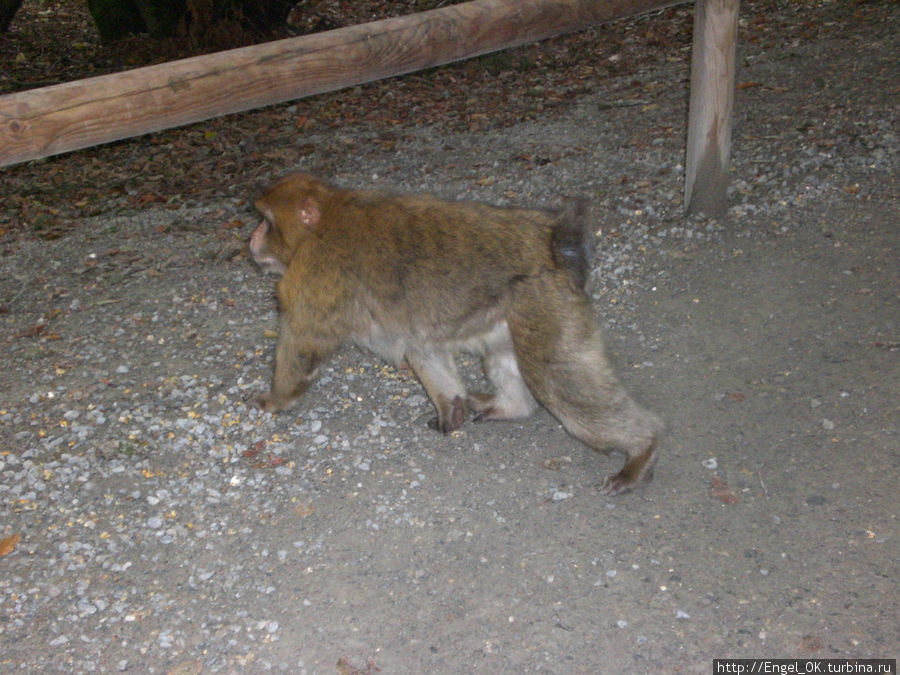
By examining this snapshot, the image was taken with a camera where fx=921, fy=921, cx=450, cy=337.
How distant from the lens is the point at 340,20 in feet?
37.2

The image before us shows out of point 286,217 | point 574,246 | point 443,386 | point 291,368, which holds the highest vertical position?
point 286,217

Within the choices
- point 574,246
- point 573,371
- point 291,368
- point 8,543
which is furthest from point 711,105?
point 8,543

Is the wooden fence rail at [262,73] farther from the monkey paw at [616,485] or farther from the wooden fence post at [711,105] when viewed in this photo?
the monkey paw at [616,485]

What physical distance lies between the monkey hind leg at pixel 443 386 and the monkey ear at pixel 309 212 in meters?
0.72

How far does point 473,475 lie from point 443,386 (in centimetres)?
45

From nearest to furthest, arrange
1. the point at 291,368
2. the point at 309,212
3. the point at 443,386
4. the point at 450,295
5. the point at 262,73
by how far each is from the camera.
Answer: the point at 450,295 → the point at 309,212 → the point at 291,368 → the point at 443,386 → the point at 262,73

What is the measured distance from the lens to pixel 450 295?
3.53m

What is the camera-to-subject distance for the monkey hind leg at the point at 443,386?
4.07m

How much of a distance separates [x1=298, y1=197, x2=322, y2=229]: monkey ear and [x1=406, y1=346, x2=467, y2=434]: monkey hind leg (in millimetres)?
719

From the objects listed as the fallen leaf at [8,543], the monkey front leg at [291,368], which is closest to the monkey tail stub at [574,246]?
the monkey front leg at [291,368]

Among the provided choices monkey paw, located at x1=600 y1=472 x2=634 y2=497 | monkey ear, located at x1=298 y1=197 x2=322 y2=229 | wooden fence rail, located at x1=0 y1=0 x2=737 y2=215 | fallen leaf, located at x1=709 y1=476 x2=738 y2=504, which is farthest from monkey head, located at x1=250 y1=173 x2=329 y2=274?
fallen leaf, located at x1=709 y1=476 x2=738 y2=504

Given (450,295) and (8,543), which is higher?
(450,295)

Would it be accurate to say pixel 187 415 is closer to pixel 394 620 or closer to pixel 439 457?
pixel 439 457

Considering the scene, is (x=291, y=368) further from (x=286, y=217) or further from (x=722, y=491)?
(x=722, y=491)
